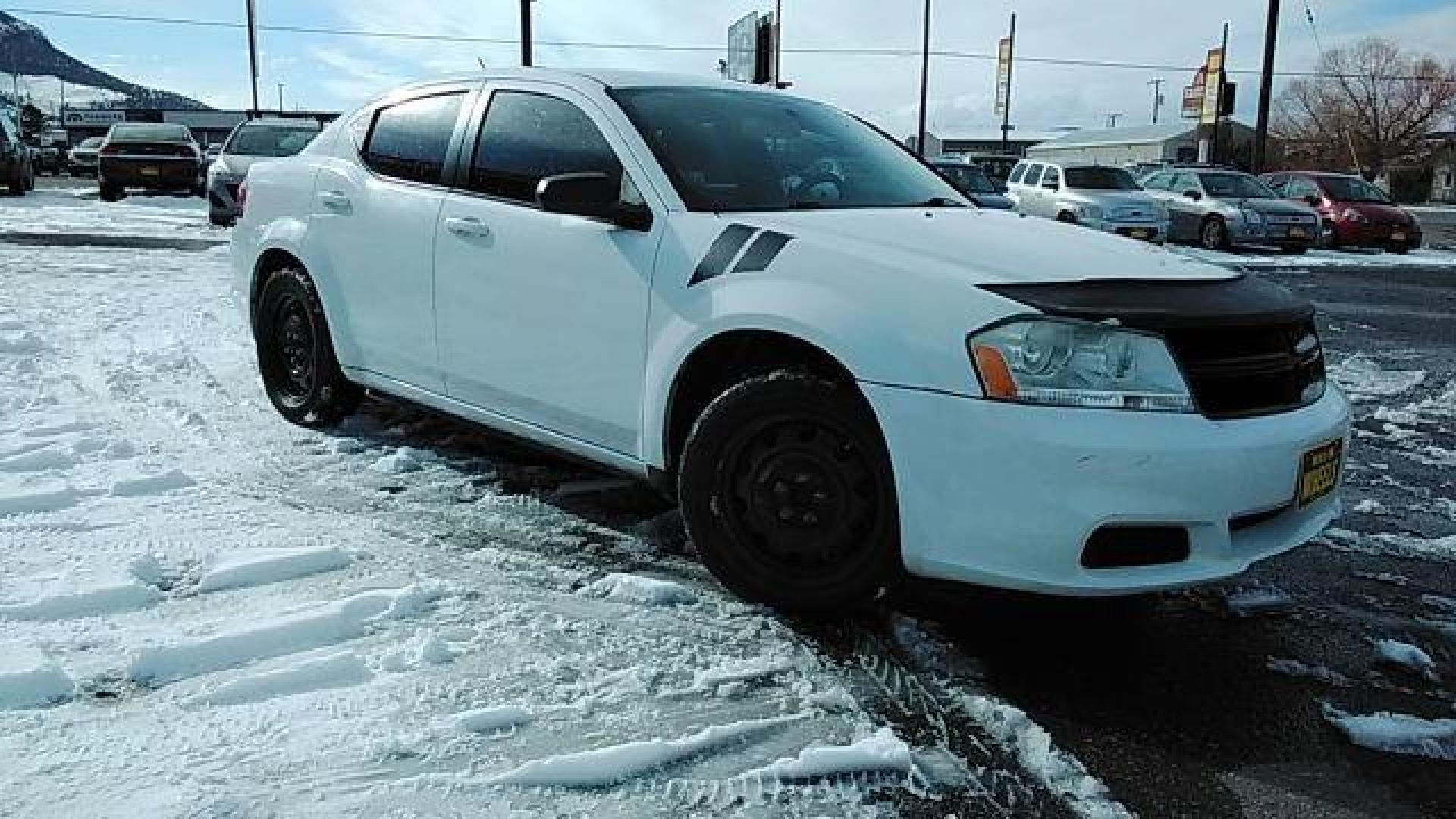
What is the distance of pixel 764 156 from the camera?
12.3 ft

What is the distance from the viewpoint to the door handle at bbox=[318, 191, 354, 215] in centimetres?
461

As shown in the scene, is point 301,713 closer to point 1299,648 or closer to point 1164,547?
point 1164,547

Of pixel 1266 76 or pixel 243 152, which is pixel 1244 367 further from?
pixel 1266 76

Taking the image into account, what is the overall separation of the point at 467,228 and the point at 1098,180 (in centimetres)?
1734

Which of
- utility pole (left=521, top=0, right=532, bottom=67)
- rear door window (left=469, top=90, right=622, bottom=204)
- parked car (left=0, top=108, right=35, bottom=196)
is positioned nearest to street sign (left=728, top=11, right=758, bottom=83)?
utility pole (left=521, top=0, right=532, bottom=67)

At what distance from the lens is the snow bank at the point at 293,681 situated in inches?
101

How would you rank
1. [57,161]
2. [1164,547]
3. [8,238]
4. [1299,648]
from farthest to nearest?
1. [57,161]
2. [8,238]
3. [1299,648]
4. [1164,547]

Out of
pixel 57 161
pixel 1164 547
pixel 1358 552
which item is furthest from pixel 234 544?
pixel 57 161

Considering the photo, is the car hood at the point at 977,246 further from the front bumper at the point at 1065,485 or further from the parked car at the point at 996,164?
the parked car at the point at 996,164

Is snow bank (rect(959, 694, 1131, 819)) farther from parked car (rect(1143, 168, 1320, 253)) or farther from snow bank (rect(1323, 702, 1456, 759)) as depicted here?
parked car (rect(1143, 168, 1320, 253))

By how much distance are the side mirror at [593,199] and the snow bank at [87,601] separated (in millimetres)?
1555

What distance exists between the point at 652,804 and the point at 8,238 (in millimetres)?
14148

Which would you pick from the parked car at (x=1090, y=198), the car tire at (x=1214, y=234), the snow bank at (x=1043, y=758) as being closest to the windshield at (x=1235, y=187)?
the car tire at (x=1214, y=234)

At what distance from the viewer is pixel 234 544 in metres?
3.49
